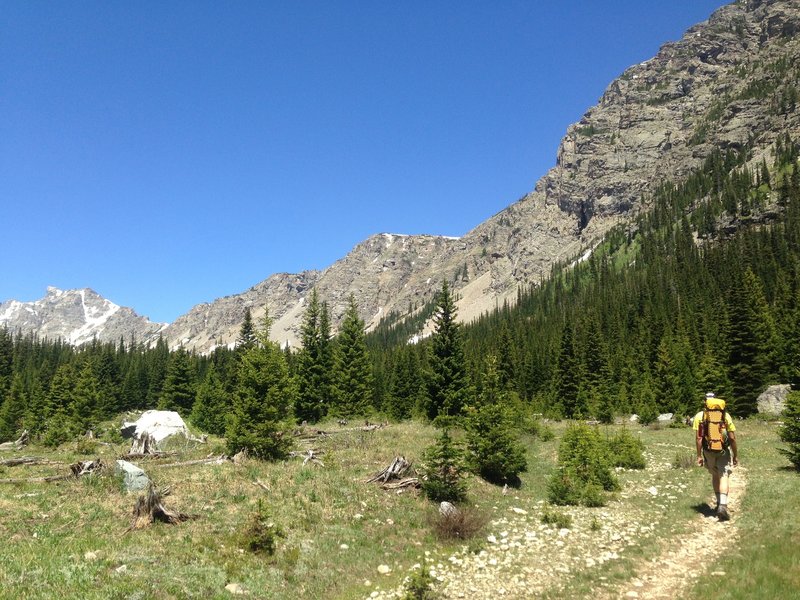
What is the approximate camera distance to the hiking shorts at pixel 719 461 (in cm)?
1235

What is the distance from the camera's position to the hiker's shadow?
43.0ft

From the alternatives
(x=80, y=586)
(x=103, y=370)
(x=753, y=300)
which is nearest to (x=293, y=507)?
(x=80, y=586)

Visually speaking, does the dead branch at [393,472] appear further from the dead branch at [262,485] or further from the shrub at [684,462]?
the shrub at [684,462]

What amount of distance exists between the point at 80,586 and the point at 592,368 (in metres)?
64.9

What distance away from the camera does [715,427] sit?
12578 millimetres

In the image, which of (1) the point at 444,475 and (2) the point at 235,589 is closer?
(2) the point at 235,589

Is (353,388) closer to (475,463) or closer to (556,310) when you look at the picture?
(475,463)

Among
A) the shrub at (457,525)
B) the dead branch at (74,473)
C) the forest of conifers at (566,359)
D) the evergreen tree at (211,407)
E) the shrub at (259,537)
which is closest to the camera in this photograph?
the shrub at (259,537)

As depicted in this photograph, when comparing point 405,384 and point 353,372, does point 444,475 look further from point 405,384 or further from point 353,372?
point 405,384

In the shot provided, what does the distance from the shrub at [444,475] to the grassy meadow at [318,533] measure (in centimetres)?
70

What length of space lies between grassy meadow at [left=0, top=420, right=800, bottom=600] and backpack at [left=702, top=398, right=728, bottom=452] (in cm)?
189

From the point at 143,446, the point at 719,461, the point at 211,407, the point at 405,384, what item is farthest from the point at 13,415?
the point at 719,461

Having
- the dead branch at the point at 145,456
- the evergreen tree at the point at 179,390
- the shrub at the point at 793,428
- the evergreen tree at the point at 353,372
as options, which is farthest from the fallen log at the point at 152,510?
the evergreen tree at the point at 179,390

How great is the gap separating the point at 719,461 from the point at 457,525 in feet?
24.2
